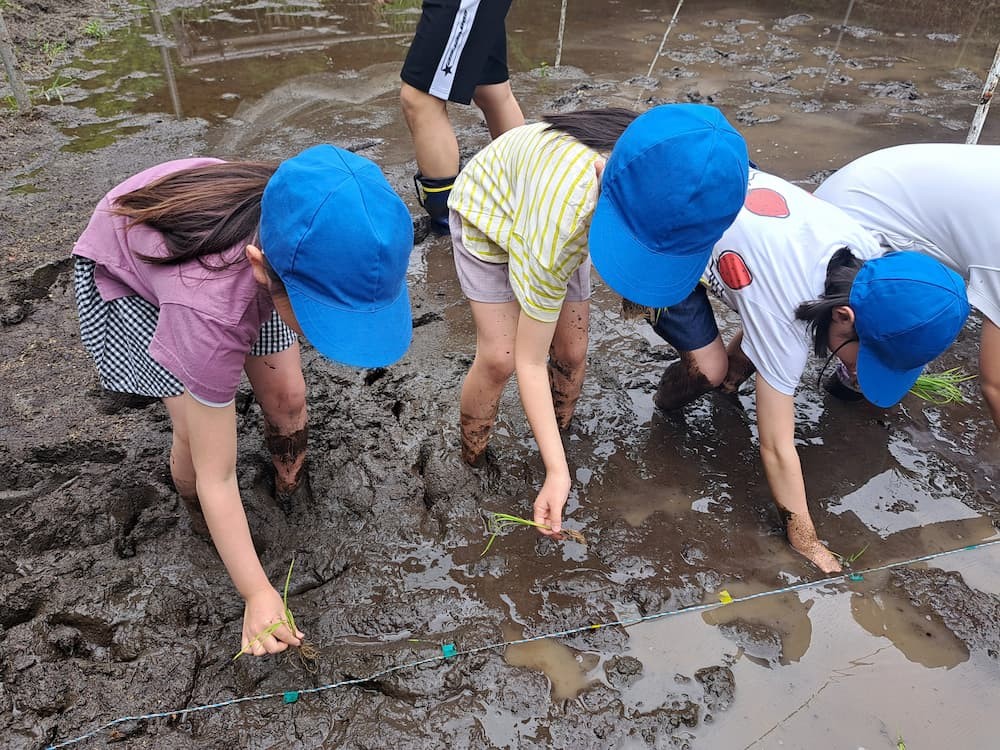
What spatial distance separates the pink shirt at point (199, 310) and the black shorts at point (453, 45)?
1.87 m

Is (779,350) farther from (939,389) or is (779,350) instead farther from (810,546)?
(939,389)

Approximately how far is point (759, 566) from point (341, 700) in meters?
1.29

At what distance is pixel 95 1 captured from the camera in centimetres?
676

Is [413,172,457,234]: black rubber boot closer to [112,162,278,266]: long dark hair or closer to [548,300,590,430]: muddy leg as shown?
[548,300,590,430]: muddy leg

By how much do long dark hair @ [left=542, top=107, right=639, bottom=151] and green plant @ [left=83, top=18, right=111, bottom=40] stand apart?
224 inches

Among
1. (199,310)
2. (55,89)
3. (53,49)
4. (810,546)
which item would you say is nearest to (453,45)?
(199,310)

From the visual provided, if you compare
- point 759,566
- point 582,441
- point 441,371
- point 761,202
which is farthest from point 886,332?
point 441,371

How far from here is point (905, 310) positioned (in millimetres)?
1762

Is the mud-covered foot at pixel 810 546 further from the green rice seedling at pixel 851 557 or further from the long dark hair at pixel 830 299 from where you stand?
the long dark hair at pixel 830 299

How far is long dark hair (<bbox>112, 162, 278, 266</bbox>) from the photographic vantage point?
1416mm

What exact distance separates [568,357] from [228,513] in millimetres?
1241

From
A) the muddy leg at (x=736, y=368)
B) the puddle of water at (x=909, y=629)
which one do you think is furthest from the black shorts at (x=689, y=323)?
the puddle of water at (x=909, y=629)

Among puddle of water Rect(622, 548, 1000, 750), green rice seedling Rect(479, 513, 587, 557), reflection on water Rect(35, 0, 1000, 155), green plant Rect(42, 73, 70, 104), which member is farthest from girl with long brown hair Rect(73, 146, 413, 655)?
green plant Rect(42, 73, 70, 104)

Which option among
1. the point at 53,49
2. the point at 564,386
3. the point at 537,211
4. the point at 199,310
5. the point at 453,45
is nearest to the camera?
the point at 199,310
